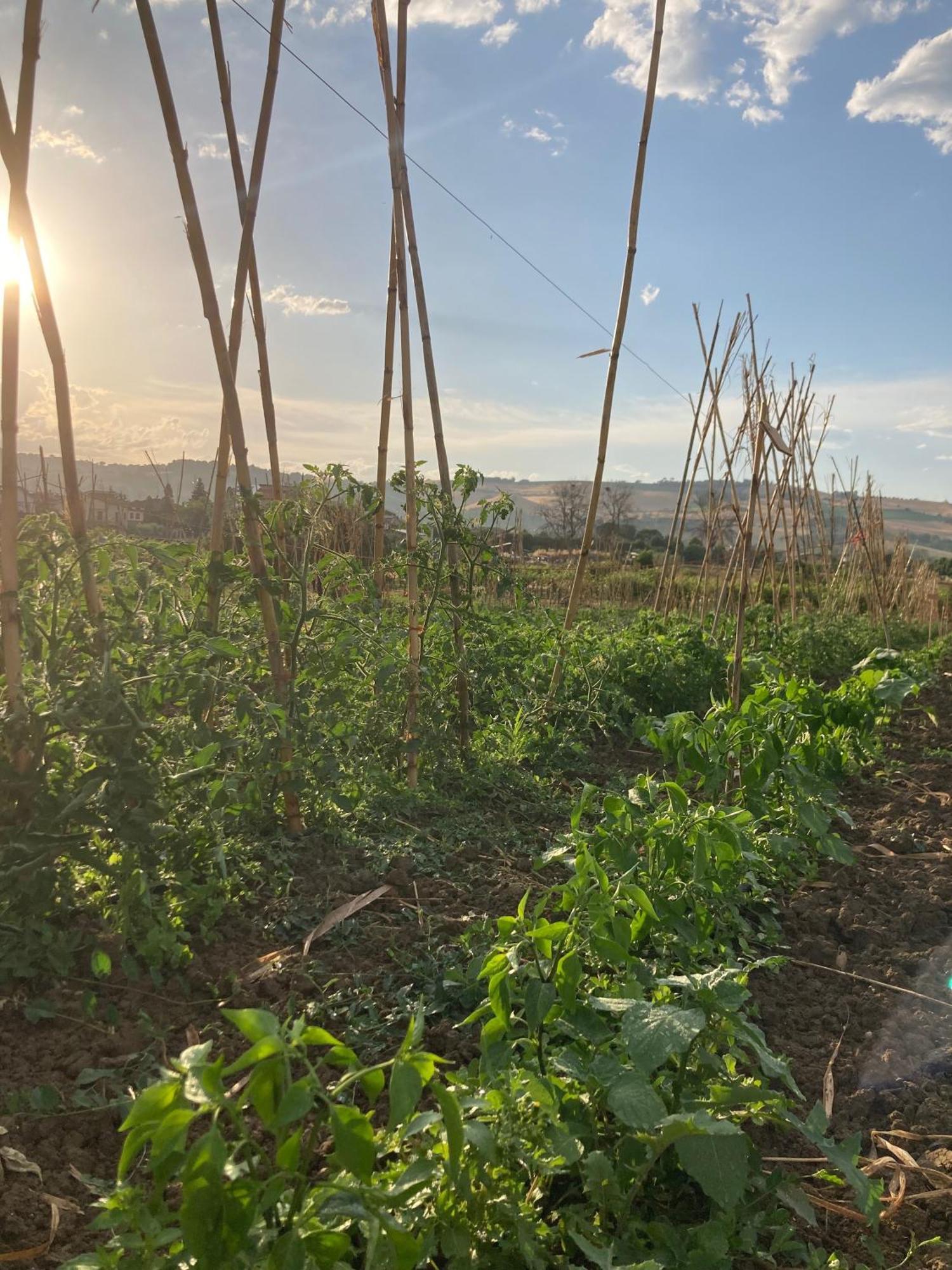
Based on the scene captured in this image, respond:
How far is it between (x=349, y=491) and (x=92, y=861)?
135 cm

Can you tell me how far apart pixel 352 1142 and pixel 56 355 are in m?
1.81

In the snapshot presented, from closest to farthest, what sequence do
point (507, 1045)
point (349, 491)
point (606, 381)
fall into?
point (507, 1045)
point (349, 491)
point (606, 381)

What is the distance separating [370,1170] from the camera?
2.98 ft

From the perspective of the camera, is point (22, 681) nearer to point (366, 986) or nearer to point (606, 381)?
point (366, 986)

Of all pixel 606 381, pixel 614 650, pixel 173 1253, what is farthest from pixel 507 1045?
pixel 614 650

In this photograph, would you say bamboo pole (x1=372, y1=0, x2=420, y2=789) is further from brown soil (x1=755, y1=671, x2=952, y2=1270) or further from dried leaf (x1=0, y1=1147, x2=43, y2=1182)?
dried leaf (x1=0, y1=1147, x2=43, y2=1182)

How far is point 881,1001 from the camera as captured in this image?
2109 millimetres

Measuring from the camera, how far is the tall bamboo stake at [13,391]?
189cm

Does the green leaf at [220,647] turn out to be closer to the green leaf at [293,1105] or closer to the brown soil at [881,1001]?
the green leaf at [293,1105]

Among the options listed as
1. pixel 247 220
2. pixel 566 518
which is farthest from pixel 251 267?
pixel 566 518

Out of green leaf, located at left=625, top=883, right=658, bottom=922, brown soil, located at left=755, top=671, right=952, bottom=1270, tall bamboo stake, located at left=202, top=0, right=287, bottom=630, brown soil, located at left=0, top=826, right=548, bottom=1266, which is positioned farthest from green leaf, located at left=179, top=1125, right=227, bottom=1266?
tall bamboo stake, located at left=202, top=0, right=287, bottom=630

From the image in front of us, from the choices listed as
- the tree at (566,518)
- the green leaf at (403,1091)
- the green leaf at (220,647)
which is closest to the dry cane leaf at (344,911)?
the green leaf at (220,647)

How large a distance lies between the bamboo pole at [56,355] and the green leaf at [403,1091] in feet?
4.22

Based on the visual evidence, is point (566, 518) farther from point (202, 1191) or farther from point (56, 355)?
point (202, 1191)
